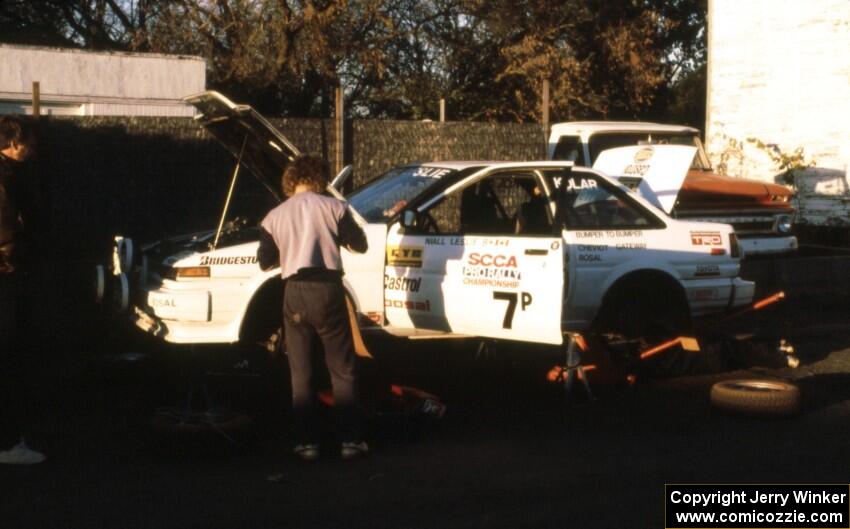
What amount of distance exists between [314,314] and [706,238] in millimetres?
4340

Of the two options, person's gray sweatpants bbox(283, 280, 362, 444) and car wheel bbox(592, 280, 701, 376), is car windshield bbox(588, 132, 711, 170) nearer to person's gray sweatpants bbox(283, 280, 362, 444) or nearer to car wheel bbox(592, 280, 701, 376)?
car wheel bbox(592, 280, 701, 376)

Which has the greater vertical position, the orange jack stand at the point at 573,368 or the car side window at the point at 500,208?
the car side window at the point at 500,208

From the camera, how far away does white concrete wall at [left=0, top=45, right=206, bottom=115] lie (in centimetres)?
1938

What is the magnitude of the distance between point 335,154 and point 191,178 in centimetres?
193

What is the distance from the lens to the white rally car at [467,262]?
29.1ft

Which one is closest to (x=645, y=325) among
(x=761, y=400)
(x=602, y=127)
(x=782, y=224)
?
(x=761, y=400)

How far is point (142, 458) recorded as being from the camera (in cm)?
740

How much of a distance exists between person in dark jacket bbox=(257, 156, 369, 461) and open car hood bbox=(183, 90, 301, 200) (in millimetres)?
1191

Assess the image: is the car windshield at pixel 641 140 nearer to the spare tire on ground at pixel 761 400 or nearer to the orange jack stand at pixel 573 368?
the orange jack stand at pixel 573 368

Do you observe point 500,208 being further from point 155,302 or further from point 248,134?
point 155,302

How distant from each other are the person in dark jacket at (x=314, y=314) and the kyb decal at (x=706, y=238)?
153 inches

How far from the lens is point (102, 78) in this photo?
20.1 metres

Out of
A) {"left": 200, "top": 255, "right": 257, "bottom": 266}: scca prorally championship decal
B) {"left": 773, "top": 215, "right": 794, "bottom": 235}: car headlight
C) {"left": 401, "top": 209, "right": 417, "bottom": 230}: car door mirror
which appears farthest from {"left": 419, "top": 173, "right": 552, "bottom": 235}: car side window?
{"left": 773, "top": 215, "right": 794, "bottom": 235}: car headlight

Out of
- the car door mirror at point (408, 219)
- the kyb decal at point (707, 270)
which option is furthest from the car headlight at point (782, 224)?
the car door mirror at point (408, 219)
